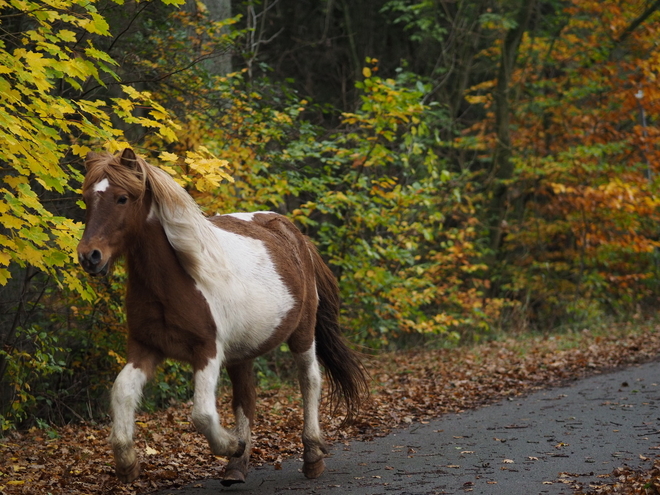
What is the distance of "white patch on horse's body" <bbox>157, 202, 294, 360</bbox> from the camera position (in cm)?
495

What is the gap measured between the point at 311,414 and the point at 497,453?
5.13ft

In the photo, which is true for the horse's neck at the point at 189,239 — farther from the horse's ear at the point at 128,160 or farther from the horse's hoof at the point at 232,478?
the horse's hoof at the point at 232,478

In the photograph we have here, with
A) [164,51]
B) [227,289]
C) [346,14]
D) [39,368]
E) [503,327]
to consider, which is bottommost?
[503,327]

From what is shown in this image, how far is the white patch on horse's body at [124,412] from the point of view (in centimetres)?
461

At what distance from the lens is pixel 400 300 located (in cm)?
1208

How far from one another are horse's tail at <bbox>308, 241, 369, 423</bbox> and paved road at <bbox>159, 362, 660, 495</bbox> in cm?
54

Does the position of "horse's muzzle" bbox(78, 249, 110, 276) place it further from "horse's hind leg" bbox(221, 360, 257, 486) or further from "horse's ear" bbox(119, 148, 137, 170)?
"horse's hind leg" bbox(221, 360, 257, 486)

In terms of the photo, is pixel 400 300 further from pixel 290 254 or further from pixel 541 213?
pixel 541 213

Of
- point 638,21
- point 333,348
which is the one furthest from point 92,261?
point 638,21

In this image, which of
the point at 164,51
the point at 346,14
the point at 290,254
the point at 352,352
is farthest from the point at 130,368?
the point at 346,14

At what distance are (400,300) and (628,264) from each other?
895 centimetres

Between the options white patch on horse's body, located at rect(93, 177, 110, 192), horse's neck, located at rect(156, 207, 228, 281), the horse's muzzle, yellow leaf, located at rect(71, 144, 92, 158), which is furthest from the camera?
yellow leaf, located at rect(71, 144, 92, 158)

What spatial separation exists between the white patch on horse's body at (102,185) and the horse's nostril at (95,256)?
1.34ft

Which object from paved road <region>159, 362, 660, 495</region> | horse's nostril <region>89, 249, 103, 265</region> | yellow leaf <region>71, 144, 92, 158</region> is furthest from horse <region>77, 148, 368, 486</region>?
yellow leaf <region>71, 144, 92, 158</region>
